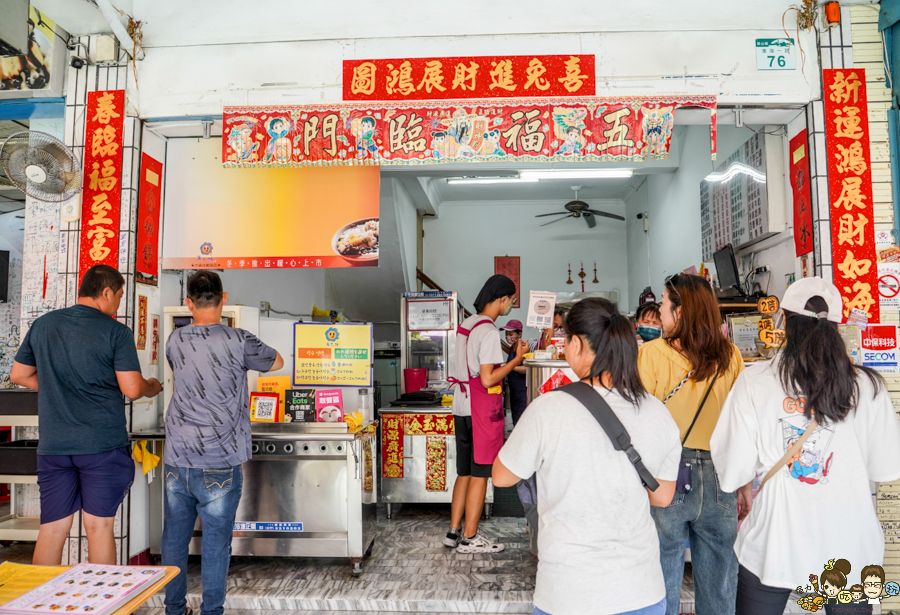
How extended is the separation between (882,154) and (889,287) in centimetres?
80

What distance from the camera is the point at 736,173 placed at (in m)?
4.80

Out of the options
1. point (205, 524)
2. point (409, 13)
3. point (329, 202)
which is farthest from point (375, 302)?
point (205, 524)

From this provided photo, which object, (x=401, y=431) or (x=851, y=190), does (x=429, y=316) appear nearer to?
(x=401, y=431)

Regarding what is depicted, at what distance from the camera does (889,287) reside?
136 inches

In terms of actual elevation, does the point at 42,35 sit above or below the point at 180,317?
above

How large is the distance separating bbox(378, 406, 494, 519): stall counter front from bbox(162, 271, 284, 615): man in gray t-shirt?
7.45 feet

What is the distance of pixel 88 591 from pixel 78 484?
5.20 feet

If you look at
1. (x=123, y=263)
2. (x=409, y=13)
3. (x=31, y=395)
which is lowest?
(x=31, y=395)

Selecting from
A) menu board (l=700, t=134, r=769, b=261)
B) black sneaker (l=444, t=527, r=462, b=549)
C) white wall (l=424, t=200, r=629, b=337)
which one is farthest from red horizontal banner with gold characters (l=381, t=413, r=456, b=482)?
white wall (l=424, t=200, r=629, b=337)

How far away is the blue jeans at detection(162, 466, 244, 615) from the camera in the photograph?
9.36 feet

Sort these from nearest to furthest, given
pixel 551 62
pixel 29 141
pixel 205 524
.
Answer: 1. pixel 205 524
2. pixel 29 141
3. pixel 551 62

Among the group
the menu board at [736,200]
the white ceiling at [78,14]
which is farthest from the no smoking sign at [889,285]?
the white ceiling at [78,14]

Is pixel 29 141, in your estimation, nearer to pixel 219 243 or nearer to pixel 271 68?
pixel 219 243

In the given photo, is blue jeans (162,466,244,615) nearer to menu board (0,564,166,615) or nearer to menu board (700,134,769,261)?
menu board (0,564,166,615)
